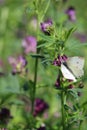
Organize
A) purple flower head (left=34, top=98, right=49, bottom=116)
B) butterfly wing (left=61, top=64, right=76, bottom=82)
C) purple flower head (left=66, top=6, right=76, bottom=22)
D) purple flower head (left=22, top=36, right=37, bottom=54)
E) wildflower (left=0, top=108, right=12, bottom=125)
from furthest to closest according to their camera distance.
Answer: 1. purple flower head (left=22, top=36, right=37, bottom=54)
2. purple flower head (left=66, top=6, right=76, bottom=22)
3. purple flower head (left=34, top=98, right=49, bottom=116)
4. wildflower (left=0, top=108, right=12, bottom=125)
5. butterfly wing (left=61, top=64, right=76, bottom=82)

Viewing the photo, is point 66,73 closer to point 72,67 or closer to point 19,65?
point 72,67

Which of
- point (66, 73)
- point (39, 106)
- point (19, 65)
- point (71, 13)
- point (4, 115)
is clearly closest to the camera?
point (66, 73)

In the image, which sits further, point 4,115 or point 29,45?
point 29,45

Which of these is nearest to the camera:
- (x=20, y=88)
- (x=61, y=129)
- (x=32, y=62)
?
(x=61, y=129)

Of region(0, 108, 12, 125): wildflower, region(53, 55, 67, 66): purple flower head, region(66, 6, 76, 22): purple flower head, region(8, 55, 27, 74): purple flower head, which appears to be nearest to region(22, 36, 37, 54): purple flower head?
region(66, 6, 76, 22): purple flower head

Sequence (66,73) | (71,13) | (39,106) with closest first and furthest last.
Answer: (66,73) < (39,106) < (71,13)

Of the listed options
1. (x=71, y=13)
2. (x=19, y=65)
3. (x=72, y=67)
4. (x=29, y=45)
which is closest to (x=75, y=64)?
(x=72, y=67)

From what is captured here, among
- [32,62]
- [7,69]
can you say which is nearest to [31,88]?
[32,62]

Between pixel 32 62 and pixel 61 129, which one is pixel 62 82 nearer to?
pixel 61 129

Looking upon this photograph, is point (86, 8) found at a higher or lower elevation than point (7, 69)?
higher

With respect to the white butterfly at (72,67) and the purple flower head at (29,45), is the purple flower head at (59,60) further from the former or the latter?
the purple flower head at (29,45)

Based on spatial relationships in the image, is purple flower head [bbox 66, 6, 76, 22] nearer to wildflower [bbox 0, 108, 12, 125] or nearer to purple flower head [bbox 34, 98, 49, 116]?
purple flower head [bbox 34, 98, 49, 116]
